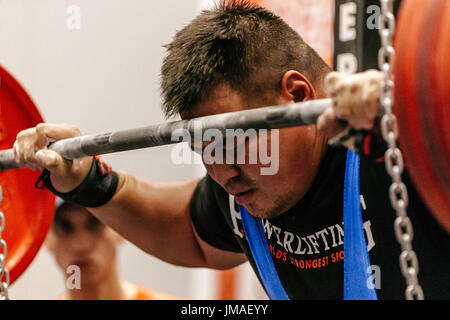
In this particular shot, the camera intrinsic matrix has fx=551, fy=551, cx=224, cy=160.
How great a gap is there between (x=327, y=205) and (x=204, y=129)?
380 mm

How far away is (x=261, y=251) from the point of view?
145 centimetres

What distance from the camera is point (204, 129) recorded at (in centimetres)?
106

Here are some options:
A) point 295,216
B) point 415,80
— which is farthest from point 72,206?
point 415,80

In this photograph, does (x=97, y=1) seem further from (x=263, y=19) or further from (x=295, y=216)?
(x=295, y=216)

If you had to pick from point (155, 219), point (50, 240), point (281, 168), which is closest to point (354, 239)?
point (281, 168)

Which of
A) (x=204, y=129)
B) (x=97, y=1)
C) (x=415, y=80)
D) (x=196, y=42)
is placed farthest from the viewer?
(x=97, y=1)

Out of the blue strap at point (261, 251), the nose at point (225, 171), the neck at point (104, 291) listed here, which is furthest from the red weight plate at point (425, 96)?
the neck at point (104, 291)

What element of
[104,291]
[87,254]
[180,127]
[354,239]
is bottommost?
[104,291]

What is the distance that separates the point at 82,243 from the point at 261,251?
4.36 ft

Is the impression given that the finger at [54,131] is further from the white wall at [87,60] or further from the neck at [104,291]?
the white wall at [87,60]

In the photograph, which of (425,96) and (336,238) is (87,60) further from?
(425,96)

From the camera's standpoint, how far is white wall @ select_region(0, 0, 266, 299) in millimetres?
2955

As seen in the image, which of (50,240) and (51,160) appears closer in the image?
(51,160)

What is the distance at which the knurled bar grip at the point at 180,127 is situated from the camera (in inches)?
36.3
